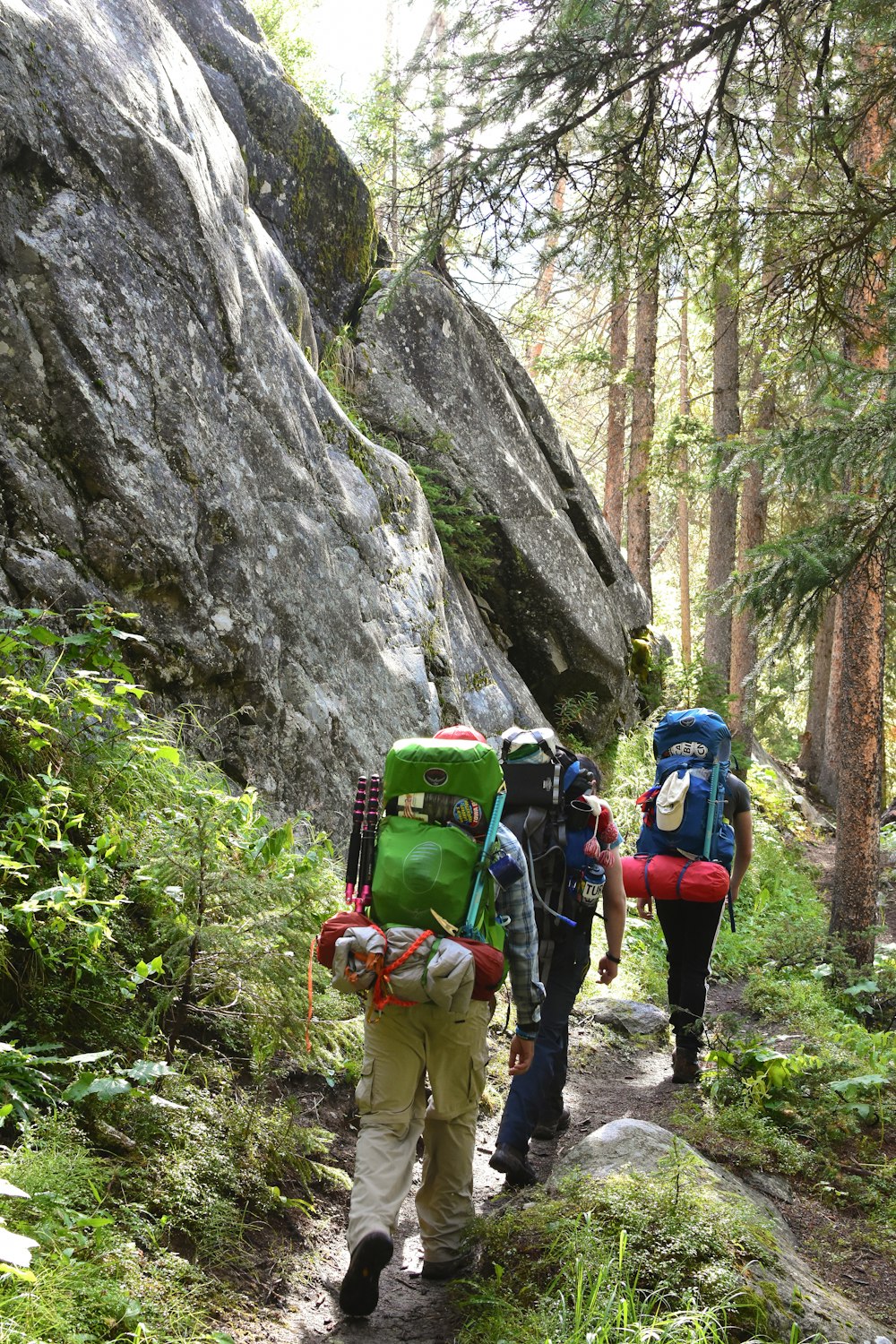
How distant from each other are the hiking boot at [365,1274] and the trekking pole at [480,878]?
3.56 ft

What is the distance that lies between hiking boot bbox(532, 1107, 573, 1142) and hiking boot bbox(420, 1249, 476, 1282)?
1.64 metres

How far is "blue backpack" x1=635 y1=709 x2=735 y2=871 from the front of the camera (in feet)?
19.6

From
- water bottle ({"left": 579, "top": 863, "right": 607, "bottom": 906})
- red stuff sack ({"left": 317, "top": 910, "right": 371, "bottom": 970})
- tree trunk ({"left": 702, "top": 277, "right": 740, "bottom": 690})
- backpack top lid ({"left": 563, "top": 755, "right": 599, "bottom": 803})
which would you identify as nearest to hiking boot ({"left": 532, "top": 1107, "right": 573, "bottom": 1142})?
water bottle ({"left": 579, "top": 863, "right": 607, "bottom": 906})

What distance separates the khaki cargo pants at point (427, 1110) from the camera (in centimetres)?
360

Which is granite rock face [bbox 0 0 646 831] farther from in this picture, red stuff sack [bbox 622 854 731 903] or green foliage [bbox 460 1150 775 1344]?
green foliage [bbox 460 1150 775 1344]

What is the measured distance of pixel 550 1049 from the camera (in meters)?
4.88

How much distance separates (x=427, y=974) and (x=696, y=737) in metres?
3.26

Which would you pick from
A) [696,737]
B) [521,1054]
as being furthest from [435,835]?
[696,737]

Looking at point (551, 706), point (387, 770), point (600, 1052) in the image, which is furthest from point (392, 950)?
point (551, 706)

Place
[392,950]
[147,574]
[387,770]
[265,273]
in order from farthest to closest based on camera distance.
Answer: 1. [265,273]
2. [147,574]
3. [387,770]
4. [392,950]

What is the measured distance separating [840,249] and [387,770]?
18.4 feet

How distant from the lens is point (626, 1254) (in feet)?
10.7

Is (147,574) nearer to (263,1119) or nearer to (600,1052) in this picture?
(263,1119)

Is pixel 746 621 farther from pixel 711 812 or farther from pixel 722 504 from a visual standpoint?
pixel 711 812
